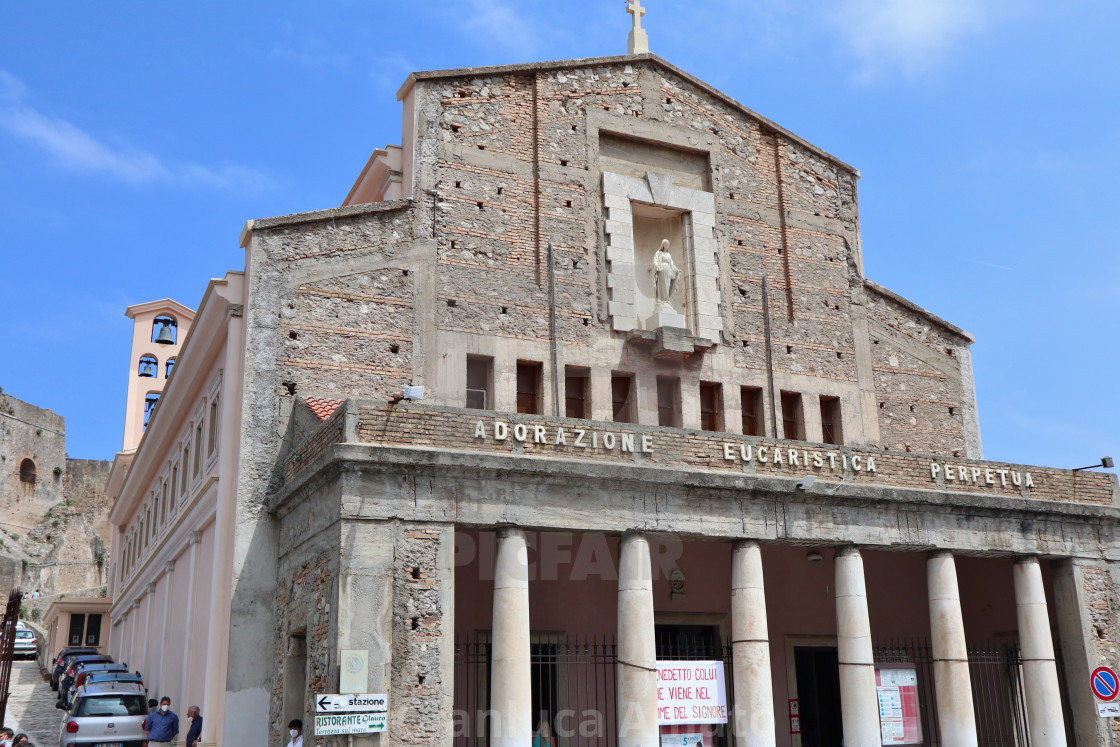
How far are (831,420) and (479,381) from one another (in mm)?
8370

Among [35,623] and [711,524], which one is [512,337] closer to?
[711,524]

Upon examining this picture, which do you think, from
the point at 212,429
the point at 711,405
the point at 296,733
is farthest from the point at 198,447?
the point at 711,405

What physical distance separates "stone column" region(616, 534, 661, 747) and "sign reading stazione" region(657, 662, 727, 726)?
0.49m

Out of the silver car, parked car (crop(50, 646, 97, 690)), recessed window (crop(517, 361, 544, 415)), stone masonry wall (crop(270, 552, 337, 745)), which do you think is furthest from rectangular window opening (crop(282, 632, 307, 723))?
parked car (crop(50, 646, 97, 690))

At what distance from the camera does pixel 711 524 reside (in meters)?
17.4

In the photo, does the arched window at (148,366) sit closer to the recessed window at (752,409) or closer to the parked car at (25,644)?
the parked car at (25,644)

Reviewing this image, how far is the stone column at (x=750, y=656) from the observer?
16656 mm

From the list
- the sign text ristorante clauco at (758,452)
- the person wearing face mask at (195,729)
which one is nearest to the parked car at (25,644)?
the person wearing face mask at (195,729)

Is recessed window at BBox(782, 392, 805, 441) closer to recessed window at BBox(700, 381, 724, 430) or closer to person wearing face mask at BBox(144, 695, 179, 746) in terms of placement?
recessed window at BBox(700, 381, 724, 430)

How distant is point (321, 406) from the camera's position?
59.7 feet

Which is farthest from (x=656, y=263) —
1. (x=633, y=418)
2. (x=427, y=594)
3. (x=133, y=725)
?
(x=133, y=725)

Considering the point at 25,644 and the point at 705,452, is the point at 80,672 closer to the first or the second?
Answer: the point at 705,452

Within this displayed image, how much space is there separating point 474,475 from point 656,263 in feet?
27.5

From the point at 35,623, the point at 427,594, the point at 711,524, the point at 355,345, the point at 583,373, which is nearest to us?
the point at 427,594
